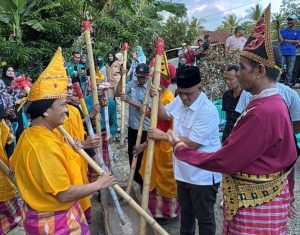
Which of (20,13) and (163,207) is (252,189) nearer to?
(163,207)

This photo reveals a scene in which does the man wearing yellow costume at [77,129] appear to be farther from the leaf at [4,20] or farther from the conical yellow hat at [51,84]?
the leaf at [4,20]

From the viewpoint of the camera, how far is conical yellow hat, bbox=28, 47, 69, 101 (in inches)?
93.0

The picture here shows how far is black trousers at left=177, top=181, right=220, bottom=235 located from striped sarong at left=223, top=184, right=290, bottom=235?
0.91 meters

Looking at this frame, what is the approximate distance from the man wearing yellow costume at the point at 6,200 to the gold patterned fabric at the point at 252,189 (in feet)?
6.68

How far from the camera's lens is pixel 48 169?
2.24 m

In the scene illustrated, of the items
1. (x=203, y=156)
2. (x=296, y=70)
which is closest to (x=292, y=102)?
(x=203, y=156)

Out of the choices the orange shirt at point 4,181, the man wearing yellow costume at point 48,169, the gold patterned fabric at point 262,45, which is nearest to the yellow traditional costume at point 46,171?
the man wearing yellow costume at point 48,169

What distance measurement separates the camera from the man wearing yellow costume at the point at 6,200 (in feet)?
10.6

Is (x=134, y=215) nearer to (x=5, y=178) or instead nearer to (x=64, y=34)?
(x=5, y=178)

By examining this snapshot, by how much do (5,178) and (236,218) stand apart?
210 centimetres

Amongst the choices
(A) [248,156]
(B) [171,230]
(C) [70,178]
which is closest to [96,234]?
(B) [171,230]

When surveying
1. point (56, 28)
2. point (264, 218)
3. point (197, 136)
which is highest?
point (56, 28)

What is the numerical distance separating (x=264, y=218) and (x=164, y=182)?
2133 mm

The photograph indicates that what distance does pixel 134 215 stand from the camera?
4328mm
